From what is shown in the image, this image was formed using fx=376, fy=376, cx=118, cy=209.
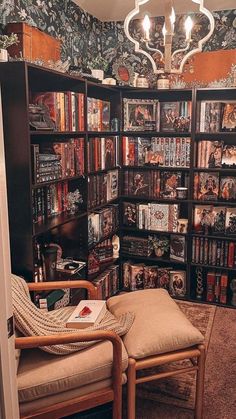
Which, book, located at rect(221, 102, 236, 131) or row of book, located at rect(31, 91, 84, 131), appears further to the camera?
book, located at rect(221, 102, 236, 131)

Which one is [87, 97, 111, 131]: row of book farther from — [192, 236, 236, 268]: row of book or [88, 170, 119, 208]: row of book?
[192, 236, 236, 268]: row of book

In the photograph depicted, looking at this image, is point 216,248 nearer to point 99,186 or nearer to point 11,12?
point 99,186

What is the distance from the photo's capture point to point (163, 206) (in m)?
3.42

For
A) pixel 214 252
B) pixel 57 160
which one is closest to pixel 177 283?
pixel 214 252

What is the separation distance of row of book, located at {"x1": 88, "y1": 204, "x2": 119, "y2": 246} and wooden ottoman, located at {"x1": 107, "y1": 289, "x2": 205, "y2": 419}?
1.02 metres

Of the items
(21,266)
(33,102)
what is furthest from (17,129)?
(21,266)

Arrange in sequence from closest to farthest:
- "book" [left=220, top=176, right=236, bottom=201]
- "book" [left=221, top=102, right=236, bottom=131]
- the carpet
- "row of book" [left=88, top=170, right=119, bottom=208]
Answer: the carpet < "row of book" [left=88, top=170, right=119, bottom=208] < "book" [left=221, top=102, right=236, bottom=131] < "book" [left=220, top=176, right=236, bottom=201]

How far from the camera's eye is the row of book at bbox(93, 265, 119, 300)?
3240 mm

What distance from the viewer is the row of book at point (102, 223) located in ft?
9.96

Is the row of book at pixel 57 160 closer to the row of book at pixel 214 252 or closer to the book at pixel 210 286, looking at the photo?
the row of book at pixel 214 252

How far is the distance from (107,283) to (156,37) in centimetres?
232

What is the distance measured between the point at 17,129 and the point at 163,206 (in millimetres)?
1721

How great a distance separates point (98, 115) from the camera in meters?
3.03

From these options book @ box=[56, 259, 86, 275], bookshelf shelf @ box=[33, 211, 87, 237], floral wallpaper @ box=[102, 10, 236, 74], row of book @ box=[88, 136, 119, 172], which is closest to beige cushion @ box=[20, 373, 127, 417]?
bookshelf shelf @ box=[33, 211, 87, 237]
